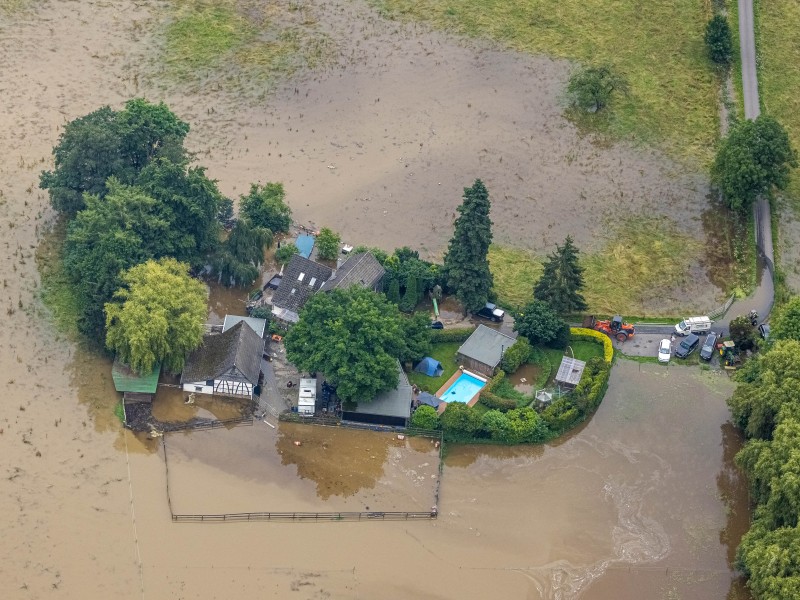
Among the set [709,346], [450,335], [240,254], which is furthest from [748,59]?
[240,254]

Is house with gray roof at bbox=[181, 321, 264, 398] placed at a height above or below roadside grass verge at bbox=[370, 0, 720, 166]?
below

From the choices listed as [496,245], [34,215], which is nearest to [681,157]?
[496,245]

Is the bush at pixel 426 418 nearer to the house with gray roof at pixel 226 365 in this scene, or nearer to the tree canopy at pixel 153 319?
the house with gray roof at pixel 226 365

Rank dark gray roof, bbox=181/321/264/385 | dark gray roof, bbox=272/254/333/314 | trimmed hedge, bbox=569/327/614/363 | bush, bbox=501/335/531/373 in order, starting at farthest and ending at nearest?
trimmed hedge, bbox=569/327/614/363 → dark gray roof, bbox=272/254/333/314 → bush, bbox=501/335/531/373 → dark gray roof, bbox=181/321/264/385

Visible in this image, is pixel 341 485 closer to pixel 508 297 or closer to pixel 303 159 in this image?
pixel 508 297

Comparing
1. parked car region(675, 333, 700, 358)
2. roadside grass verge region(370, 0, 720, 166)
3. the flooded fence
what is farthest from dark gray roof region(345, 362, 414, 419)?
roadside grass verge region(370, 0, 720, 166)

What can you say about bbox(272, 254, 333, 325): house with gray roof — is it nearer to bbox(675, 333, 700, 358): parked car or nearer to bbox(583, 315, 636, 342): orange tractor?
bbox(583, 315, 636, 342): orange tractor
